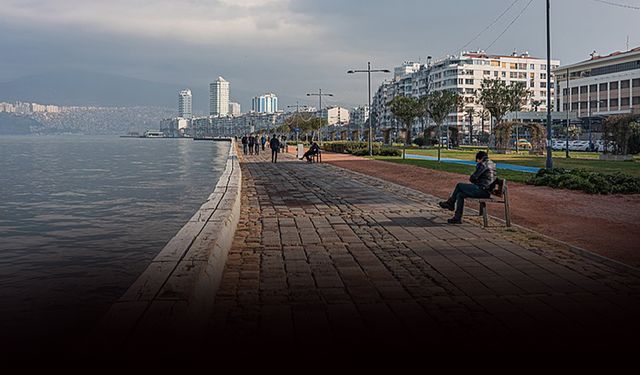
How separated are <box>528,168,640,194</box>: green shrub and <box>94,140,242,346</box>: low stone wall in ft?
34.9

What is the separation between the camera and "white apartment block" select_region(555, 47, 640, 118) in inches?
2894

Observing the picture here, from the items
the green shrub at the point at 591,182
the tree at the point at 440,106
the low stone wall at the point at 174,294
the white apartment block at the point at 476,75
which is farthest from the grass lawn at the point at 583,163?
the white apartment block at the point at 476,75

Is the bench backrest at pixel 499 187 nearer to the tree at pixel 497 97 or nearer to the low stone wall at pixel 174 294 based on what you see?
the low stone wall at pixel 174 294

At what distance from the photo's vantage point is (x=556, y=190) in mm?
15555

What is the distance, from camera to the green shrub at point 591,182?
577 inches

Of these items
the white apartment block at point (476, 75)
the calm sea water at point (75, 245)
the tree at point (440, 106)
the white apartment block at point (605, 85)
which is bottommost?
the calm sea water at point (75, 245)

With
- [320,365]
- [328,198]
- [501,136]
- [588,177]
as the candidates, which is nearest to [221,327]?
[320,365]

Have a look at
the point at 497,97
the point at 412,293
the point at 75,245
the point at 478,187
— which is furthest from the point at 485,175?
the point at 497,97

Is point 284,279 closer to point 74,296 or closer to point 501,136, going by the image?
point 74,296

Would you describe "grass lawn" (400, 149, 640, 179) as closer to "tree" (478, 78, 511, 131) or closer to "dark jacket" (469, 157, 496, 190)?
"dark jacket" (469, 157, 496, 190)

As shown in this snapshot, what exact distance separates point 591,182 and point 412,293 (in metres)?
11.5

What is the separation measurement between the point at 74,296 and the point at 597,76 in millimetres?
83116

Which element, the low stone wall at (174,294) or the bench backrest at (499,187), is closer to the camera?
the low stone wall at (174,294)

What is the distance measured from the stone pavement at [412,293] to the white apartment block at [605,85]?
67276mm
